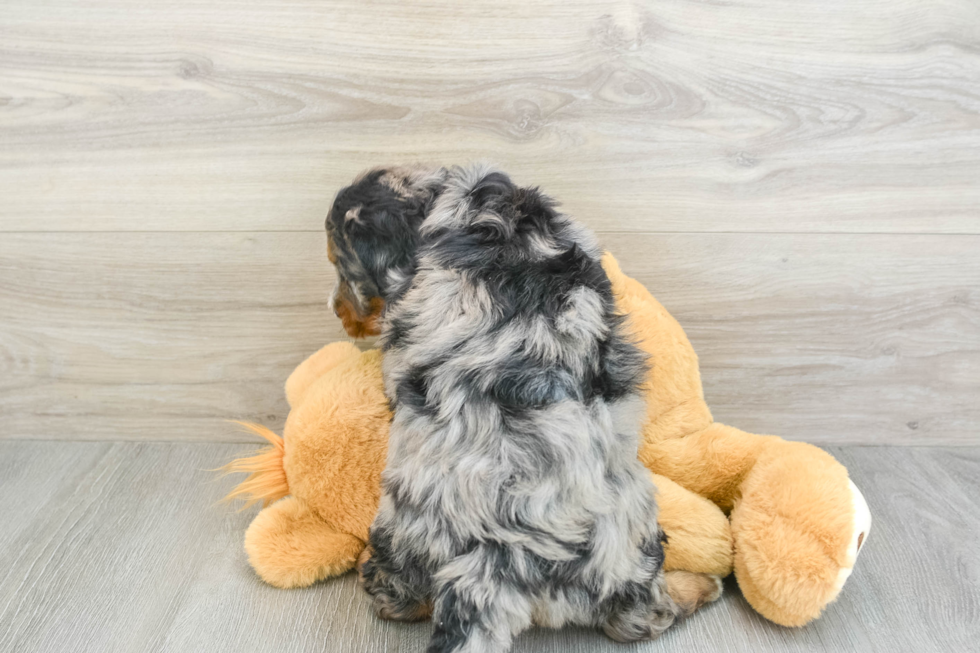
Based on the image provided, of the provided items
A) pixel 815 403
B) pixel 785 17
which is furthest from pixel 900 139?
pixel 815 403

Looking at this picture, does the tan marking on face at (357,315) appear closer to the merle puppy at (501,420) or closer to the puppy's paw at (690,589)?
the merle puppy at (501,420)

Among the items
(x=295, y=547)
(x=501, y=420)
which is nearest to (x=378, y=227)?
(x=501, y=420)

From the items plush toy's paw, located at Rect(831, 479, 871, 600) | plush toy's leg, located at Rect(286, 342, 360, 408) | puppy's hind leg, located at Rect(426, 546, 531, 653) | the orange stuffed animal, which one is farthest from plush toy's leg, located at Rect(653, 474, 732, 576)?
plush toy's leg, located at Rect(286, 342, 360, 408)

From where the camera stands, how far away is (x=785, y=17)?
1359 millimetres

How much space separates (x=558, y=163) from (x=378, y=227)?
523 millimetres

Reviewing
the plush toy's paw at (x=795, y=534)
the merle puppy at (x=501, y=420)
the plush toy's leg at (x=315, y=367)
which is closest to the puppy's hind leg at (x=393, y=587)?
the merle puppy at (x=501, y=420)

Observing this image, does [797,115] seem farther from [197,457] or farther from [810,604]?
[197,457]

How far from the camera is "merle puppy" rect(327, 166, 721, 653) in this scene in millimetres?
972

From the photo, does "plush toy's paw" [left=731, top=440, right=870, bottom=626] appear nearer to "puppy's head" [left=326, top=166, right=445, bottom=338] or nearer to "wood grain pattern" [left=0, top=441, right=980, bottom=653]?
"wood grain pattern" [left=0, top=441, right=980, bottom=653]

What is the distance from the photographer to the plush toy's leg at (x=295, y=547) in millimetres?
1243

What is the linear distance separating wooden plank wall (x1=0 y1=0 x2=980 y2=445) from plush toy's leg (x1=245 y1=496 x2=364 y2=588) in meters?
0.46

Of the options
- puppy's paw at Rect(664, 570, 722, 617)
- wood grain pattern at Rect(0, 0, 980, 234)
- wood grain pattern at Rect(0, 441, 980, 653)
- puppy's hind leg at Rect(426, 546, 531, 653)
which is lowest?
wood grain pattern at Rect(0, 441, 980, 653)

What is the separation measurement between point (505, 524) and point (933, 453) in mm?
1265

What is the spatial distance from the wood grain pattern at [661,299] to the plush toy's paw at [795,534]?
43 centimetres
